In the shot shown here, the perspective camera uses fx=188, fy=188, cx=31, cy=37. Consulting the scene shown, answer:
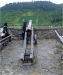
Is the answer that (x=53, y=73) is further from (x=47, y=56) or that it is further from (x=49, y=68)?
(x=47, y=56)

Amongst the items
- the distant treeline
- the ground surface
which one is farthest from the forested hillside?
the ground surface

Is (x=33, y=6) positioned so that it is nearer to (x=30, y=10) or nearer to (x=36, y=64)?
(x=30, y=10)

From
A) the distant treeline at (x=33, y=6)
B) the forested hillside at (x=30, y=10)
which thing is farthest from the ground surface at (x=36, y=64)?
the distant treeline at (x=33, y=6)

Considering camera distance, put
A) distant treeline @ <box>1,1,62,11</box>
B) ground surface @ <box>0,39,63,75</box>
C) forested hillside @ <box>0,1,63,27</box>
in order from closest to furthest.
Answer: ground surface @ <box>0,39,63,75</box>, forested hillside @ <box>0,1,63,27</box>, distant treeline @ <box>1,1,62,11</box>

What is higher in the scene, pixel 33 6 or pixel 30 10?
pixel 33 6

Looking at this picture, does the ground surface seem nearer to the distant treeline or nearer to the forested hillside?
the forested hillside

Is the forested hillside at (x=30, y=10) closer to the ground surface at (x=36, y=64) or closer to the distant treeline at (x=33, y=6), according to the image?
the distant treeline at (x=33, y=6)

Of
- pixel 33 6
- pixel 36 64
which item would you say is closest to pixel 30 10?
pixel 33 6

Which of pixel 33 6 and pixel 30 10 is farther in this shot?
pixel 33 6

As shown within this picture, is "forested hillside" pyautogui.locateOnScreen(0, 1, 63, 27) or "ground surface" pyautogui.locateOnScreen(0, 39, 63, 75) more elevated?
"forested hillside" pyautogui.locateOnScreen(0, 1, 63, 27)

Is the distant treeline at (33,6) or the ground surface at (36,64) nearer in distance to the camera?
the ground surface at (36,64)

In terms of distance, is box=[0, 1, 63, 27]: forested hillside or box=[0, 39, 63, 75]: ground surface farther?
box=[0, 1, 63, 27]: forested hillside

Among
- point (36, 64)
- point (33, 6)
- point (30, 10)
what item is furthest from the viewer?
point (33, 6)

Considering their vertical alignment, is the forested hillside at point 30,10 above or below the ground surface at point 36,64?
above
